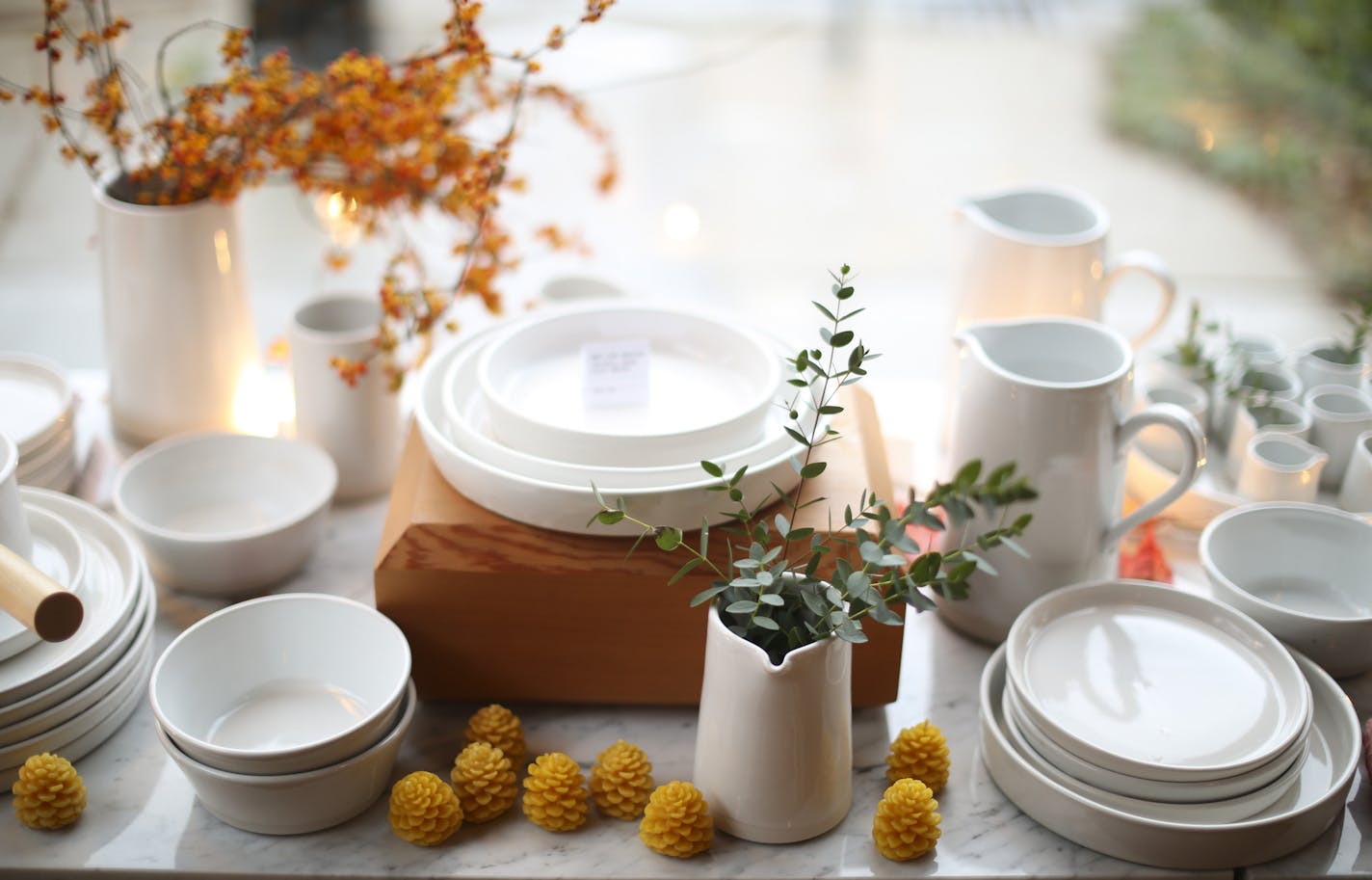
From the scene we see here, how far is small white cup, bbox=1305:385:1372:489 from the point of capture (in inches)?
50.7

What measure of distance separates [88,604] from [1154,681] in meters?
0.88

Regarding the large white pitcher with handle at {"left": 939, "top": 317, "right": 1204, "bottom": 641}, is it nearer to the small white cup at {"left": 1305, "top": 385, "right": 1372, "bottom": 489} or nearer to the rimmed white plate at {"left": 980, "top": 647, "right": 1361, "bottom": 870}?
the rimmed white plate at {"left": 980, "top": 647, "right": 1361, "bottom": 870}

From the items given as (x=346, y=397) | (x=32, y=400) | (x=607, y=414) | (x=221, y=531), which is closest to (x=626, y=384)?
(x=607, y=414)

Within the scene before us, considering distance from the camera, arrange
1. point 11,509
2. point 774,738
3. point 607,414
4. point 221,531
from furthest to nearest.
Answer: point 221,531 → point 607,414 → point 11,509 → point 774,738

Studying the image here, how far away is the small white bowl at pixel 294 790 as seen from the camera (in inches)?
35.0

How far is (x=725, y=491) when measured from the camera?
38.1 inches

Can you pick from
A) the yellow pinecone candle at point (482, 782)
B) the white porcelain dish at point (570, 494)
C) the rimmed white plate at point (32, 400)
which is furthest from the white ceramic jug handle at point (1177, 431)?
the rimmed white plate at point (32, 400)

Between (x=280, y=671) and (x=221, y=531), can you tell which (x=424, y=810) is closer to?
(x=280, y=671)

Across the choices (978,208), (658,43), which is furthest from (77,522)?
(658,43)

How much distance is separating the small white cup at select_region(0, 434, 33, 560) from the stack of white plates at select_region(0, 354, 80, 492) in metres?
0.23

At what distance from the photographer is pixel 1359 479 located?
4.07ft

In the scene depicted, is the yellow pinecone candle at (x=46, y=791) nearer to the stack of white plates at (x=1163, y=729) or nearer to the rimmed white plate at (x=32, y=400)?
the rimmed white plate at (x=32, y=400)

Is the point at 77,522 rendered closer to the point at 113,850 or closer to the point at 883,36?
the point at 113,850

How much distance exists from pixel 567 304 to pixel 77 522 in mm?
498
